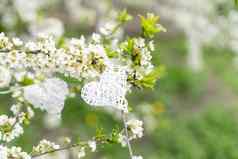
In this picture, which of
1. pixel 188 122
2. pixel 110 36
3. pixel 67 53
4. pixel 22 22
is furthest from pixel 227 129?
pixel 67 53

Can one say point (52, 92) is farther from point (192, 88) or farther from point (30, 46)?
point (192, 88)

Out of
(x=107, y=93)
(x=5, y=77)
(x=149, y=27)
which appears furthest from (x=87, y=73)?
(x=5, y=77)

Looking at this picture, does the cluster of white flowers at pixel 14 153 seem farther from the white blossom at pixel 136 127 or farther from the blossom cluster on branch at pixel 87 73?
the white blossom at pixel 136 127

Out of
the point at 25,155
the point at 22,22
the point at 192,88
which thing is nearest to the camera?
the point at 25,155

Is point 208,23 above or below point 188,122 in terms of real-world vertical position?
above

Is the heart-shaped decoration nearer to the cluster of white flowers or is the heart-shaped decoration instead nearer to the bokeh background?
the cluster of white flowers

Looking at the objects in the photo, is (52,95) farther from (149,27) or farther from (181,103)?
(181,103)

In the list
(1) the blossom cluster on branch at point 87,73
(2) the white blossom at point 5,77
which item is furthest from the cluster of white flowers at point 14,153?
(2) the white blossom at point 5,77
